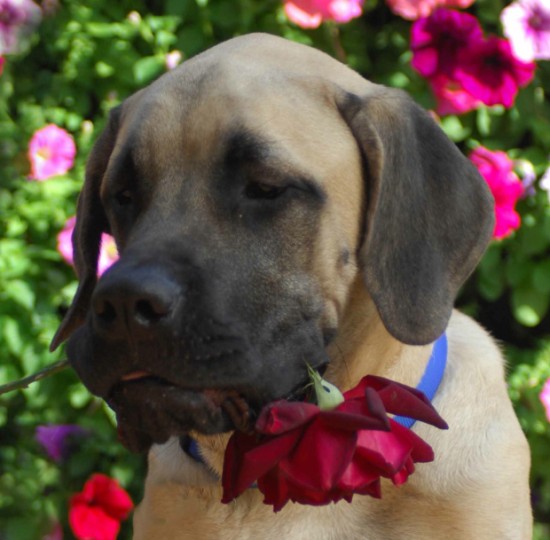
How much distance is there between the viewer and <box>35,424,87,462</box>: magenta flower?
4.26 metres

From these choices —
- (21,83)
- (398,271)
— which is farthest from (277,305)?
(21,83)

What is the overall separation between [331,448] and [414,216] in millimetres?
734

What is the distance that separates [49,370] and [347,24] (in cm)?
255

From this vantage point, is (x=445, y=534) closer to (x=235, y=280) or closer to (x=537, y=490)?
(x=235, y=280)

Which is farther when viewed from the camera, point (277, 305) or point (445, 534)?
point (445, 534)

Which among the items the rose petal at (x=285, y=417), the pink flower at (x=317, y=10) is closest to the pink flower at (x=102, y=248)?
the pink flower at (x=317, y=10)

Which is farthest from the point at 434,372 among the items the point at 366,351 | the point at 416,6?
the point at 416,6

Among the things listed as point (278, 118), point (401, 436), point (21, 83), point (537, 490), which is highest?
point (278, 118)

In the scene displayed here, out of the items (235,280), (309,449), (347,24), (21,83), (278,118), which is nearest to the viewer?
(309,449)

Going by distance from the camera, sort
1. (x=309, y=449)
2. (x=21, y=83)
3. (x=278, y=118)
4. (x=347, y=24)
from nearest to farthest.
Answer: (x=309, y=449), (x=278, y=118), (x=347, y=24), (x=21, y=83)

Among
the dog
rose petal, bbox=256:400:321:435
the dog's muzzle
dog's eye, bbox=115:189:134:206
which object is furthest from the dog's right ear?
rose petal, bbox=256:400:321:435

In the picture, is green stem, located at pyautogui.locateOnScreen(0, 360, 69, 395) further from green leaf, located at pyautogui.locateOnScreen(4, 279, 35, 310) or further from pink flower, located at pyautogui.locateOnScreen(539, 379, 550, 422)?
pink flower, located at pyautogui.locateOnScreen(539, 379, 550, 422)

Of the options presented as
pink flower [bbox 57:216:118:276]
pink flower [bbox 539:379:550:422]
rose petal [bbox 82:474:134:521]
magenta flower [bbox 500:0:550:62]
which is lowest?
rose petal [bbox 82:474:134:521]

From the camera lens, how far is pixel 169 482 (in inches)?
113
